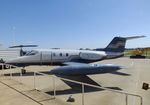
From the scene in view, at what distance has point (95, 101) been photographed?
11219 mm

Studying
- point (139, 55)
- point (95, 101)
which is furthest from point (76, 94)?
point (139, 55)

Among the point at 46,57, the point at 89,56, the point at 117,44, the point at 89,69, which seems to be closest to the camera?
the point at 89,69

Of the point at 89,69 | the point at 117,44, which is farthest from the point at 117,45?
the point at 89,69

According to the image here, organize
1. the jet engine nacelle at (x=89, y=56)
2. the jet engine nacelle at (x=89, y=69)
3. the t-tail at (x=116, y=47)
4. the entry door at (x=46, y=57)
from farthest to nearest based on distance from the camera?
the t-tail at (x=116, y=47), the jet engine nacelle at (x=89, y=56), the entry door at (x=46, y=57), the jet engine nacelle at (x=89, y=69)

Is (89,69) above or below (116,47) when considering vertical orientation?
below

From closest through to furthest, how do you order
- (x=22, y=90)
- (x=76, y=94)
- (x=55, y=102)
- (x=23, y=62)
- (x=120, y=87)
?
(x=55, y=102)
(x=22, y=90)
(x=76, y=94)
(x=120, y=87)
(x=23, y=62)

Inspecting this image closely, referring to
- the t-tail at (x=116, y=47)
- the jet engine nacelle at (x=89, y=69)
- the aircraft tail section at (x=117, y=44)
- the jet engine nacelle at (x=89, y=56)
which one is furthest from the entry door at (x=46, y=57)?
the aircraft tail section at (x=117, y=44)

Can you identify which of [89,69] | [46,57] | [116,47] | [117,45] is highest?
[117,45]

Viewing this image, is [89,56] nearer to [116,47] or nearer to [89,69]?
[116,47]

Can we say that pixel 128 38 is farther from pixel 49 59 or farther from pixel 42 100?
pixel 42 100

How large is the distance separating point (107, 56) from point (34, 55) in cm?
817

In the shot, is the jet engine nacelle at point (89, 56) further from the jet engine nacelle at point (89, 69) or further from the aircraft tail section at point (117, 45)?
the jet engine nacelle at point (89, 69)

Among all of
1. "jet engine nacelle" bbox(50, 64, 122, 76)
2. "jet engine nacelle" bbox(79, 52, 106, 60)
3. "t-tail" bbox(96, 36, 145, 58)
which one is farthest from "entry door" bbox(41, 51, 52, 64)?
"t-tail" bbox(96, 36, 145, 58)

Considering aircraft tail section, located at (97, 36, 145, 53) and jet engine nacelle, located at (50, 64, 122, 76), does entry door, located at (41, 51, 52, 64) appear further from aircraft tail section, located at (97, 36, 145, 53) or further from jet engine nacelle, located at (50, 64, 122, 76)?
aircraft tail section, located at (97, 36, 145, 53)
